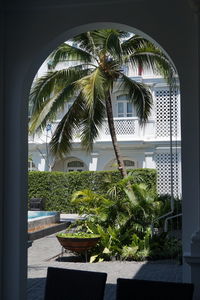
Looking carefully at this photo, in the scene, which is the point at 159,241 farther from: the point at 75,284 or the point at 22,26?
the point at 75,284

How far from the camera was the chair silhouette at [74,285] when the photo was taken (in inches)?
123

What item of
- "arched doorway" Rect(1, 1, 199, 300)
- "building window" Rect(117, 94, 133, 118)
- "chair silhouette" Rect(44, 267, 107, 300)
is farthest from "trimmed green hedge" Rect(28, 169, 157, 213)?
"chair silhouette" Rect(44, 267, 107, 300)

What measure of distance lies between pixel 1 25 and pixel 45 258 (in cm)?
686

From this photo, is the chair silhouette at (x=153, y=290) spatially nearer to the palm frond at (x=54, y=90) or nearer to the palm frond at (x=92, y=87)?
the palm frond at (x=92, y=87)

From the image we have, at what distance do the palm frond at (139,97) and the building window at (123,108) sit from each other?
9.97 meters

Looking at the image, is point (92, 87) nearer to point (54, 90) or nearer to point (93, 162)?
point (54, 90)

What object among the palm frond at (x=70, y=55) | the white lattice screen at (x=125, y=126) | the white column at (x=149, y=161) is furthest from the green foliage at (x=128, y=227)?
the white lattice screen at (x=125, y=126)

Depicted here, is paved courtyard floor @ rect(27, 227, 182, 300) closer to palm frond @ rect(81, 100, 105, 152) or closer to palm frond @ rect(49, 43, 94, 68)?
palm frond @ rect(81, 100, 105, 152)

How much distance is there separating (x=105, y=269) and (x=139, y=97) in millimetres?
5711

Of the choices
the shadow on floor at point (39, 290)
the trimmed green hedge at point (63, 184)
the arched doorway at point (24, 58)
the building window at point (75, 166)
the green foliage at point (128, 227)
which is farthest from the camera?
the building window at point (75, 166)

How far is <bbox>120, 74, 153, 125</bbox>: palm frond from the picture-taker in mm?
12980

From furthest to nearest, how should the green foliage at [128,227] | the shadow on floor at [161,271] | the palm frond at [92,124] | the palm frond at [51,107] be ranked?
the palm frond at [51,107]
the palm frond at [92,124]
the green foliage at [128,227]
the shadow on floor at [161,271]

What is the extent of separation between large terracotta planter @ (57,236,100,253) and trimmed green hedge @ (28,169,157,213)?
9844 mm

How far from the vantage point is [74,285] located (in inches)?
126
